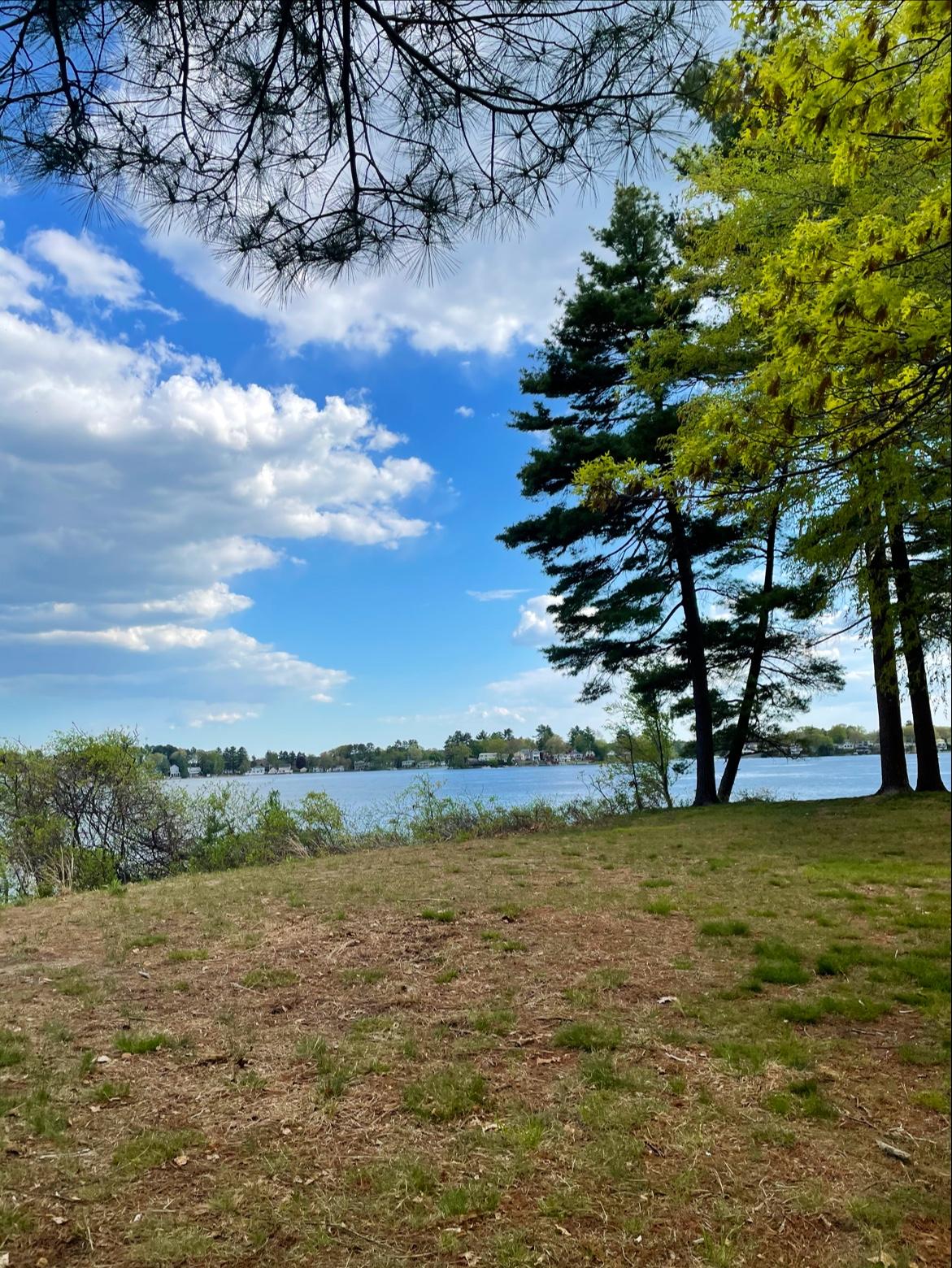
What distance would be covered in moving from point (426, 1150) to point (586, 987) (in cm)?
168

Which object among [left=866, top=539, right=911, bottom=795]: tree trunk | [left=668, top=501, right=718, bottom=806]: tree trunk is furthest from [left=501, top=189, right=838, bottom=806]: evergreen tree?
[left=866, top=539, right=911, bottom=795]: tree trunk

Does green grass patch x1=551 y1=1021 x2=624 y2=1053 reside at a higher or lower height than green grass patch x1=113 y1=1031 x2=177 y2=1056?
lower

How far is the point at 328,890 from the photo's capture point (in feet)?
23.2

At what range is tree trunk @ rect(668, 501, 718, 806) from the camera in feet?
42.2

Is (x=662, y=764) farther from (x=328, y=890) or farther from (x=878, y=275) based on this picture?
(x=878, y=275)

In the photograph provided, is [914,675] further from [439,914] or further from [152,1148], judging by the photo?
[439,914]

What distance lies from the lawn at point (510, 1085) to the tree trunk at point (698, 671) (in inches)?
291

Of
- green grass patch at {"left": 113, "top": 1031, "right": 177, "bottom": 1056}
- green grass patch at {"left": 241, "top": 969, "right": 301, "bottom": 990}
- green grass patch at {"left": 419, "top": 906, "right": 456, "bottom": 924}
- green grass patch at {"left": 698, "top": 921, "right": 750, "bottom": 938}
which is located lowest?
green grass patch at {"left": 698, "top": 921, "right": 750, "bottom": 938}

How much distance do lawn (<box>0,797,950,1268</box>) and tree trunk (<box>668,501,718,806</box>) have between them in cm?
739

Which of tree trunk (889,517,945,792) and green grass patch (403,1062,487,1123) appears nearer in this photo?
tree trunk (889,517,945,792)

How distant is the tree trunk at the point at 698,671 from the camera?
12867mm

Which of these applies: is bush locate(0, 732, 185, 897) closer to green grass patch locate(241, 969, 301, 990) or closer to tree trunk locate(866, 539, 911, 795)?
green grass patch locate(241, 969, 301, 990)

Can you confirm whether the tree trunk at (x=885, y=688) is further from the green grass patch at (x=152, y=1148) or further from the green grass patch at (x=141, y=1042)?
the green grass patch at (x=141, y=1042)

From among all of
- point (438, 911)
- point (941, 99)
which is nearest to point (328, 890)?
point (438, 911)
